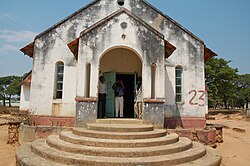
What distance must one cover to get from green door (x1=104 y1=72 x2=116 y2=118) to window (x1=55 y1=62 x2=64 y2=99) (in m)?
2.33

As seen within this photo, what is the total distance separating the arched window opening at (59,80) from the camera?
10.5 m

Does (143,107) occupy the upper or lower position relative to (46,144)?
upper

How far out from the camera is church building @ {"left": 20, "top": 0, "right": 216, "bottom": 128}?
8.61 m

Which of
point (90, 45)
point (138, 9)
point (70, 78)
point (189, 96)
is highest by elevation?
point (138, 9)

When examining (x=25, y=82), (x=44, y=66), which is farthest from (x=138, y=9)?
(x=25, y=82)

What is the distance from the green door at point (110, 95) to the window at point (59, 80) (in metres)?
2.33

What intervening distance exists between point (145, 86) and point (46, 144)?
430cm

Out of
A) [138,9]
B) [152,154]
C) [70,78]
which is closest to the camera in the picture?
[152,154]

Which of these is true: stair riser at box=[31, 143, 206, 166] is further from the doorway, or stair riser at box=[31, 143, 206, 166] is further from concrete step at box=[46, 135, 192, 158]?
the doorway

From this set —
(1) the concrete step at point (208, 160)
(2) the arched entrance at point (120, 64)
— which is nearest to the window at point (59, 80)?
(2) the arched entrance at point (120, 64)

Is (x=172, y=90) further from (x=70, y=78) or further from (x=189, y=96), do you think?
(x=70, y=78)

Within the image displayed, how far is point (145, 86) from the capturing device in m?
8.51

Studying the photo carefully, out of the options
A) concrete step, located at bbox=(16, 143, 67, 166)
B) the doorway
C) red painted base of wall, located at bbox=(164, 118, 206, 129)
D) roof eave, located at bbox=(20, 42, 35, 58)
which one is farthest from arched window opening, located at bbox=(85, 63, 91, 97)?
red painted base of wall, located at bbox=(164, 118, 206, 129)

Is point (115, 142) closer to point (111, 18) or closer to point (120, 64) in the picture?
point (111, 18)
